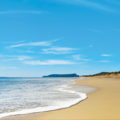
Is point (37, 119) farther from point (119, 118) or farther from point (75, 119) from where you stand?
point (119, 118)

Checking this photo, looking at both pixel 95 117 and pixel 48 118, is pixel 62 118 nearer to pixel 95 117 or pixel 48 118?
pixel 48 118

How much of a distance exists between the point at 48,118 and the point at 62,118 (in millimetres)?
595

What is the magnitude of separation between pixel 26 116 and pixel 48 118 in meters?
1.13

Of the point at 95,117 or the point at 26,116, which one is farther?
the point at 26,116

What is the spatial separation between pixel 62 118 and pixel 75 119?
1.85 ft

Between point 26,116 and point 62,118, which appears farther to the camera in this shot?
point 26,116

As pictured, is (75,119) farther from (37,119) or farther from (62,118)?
(37,119)

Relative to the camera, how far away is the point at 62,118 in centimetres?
813

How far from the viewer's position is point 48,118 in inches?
323

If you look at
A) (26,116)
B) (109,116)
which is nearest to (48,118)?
(26,116)

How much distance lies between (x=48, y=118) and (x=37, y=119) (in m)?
0.46

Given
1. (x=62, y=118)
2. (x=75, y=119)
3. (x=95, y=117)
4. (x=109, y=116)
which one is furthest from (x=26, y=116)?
(x=109, y=116)

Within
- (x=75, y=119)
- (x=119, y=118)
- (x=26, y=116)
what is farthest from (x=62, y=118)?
(x=119, y=118)

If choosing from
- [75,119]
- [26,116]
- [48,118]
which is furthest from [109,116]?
[26,116]
